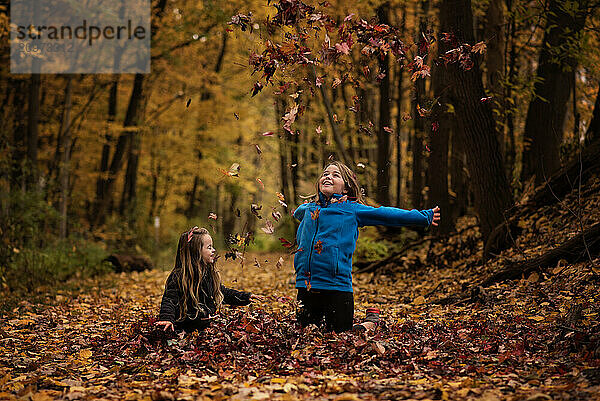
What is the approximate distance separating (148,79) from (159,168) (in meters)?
5.92

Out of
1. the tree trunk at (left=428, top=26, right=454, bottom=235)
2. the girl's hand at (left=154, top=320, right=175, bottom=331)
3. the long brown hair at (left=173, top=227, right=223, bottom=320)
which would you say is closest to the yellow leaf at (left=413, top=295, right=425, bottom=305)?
the tree trunk at (left=428, top=26, right=454, bottom=235)

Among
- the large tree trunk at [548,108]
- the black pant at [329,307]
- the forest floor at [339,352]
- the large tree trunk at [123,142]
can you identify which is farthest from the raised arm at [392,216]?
the large tree trunk at [123,142]

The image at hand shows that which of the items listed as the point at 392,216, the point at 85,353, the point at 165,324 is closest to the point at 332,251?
the point at 392,216

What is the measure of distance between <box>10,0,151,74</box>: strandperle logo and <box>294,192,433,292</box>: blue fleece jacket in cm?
936

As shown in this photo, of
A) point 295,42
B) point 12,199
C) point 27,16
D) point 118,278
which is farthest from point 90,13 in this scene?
point 295,42

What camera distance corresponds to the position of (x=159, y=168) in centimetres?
2403

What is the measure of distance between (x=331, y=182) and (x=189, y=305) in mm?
1742

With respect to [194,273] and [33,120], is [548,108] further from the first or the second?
[33,120]

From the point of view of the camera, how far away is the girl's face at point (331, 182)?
5.24 metres

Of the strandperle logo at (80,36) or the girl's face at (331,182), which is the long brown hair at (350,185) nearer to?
the girl's face at (331,182)

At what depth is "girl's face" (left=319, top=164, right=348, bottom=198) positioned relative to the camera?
524 centimetres

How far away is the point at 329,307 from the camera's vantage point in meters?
5.06

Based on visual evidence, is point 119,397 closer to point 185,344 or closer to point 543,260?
point 185,344

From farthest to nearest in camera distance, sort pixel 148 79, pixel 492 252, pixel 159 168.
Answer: pixel 159 168 → pixel 148 79 → pixel 492 252
